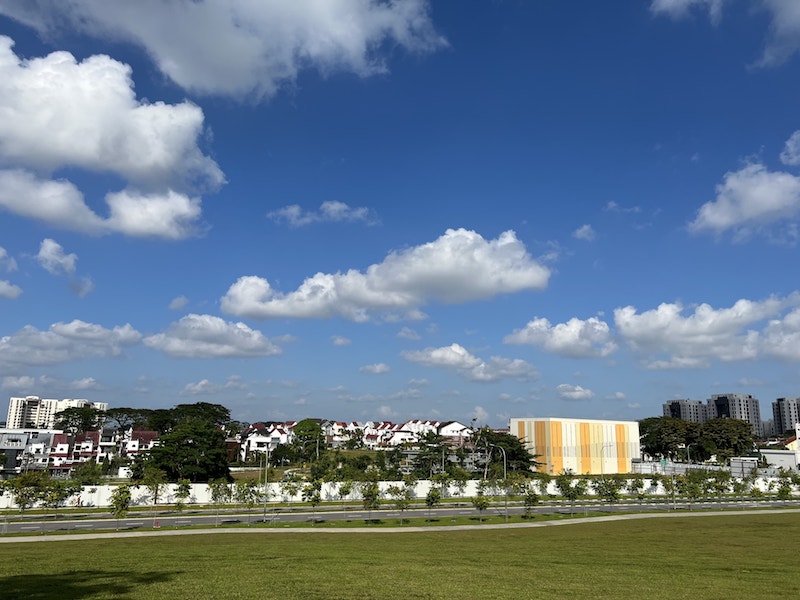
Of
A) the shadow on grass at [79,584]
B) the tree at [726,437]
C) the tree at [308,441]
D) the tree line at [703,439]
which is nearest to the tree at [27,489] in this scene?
the shadow on grass at [79,584]

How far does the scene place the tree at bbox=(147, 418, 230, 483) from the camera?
89.9 m

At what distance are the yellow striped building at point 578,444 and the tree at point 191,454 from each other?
206 ft

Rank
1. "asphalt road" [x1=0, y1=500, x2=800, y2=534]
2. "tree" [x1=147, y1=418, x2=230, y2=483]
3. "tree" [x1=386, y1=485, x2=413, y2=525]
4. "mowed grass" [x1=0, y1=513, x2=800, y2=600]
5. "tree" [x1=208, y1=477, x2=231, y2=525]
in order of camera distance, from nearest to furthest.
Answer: "mowed grass" [x1=0, y1=513, x2=800, y2=600] < "asphalt road" [x1=0, y1=500, x2=800, y2=534] < "tree" [x1=386, y1=485, x2=413, y2=525] < "tree" [x1=208, y1=477, x2=231, y2=525] < "tree" [x1=147, y1=418, x2=230, y2=483]

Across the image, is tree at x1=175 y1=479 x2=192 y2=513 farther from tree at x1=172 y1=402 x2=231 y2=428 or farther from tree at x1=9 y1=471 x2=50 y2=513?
tree at x1=172 y1=402 x2=231 y2=428

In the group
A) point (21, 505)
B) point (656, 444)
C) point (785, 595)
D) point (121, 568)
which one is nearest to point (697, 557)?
point (785, 595)

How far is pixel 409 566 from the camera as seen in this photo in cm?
2731

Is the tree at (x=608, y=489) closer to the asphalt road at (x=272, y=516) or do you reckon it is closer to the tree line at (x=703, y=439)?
the asphalt road at (x=272, y=516)

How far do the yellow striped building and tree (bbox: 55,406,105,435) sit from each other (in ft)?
392

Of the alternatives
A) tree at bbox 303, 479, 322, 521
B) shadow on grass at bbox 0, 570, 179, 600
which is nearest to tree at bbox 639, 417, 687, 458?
tree at bbox 303, 479, 322, 521

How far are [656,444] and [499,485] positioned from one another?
339ft

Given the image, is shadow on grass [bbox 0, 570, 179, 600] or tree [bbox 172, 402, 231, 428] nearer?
shadow on grass [bbox 0, 570, 179, 600]

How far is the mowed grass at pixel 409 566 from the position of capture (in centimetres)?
2064

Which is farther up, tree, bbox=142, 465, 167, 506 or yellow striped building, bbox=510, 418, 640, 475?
yellow striped building, bbox=510, 418, 640, 475

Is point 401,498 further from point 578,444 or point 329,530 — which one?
point 578,444
